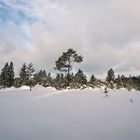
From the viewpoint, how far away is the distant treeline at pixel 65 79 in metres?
61.0

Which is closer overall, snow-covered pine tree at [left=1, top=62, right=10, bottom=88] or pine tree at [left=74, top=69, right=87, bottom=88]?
pine tree at [left=74, top=69, right=87, bottom=88]

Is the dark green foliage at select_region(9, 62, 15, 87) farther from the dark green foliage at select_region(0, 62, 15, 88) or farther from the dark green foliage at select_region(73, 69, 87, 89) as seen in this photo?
the dark green foliage at select_region(73, 69, 87, 89)

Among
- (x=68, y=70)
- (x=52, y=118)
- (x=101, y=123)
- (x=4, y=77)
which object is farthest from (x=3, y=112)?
(x=4, y=77)

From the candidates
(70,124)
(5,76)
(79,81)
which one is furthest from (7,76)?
(70,124)

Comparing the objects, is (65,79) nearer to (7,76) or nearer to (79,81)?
(79,81)

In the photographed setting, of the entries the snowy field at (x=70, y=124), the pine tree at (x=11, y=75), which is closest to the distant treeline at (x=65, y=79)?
the pine tree at (x=11, y=75)

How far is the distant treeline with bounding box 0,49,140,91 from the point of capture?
6096 centimetres

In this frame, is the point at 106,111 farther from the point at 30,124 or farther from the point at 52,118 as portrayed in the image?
the point at 30,124

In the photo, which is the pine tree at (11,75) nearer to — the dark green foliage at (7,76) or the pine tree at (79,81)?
the dark green foliage at (7,76)

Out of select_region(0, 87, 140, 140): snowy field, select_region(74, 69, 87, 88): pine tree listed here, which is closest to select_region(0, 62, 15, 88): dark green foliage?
select_region(74, 69, 87, 88): pine tree

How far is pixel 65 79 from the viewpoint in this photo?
208ft

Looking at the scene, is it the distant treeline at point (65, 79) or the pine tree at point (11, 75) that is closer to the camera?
the distant treeline at point (65, 79)

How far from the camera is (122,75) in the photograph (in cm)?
10238

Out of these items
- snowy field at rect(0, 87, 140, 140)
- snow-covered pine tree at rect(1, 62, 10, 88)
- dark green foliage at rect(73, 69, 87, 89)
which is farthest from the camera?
snow-covered pine tree at rect(1, 62, 10, 88)
